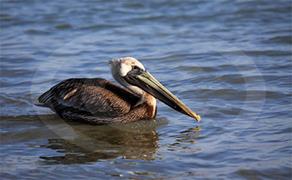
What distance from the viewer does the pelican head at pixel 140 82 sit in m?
6.21

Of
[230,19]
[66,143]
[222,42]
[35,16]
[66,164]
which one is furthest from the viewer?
[35,16]

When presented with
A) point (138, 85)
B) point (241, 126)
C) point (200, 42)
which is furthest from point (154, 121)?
point (200, 42)

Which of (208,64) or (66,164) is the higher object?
(208,64)

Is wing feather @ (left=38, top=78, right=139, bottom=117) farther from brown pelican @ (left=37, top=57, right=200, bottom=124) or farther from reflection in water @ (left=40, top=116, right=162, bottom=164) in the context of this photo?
reflection in water @ (left=40, top=116, right=162, bottom=164)

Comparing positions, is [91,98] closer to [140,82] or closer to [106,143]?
[140,82]

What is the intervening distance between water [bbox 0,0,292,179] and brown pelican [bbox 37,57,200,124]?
0.11m

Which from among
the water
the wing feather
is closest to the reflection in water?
the water

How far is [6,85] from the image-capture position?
24.8 feet

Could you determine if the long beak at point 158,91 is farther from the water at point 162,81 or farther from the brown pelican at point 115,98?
the water at point 162,81

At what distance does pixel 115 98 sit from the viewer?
6.17 metres

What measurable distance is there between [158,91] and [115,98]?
413 mm

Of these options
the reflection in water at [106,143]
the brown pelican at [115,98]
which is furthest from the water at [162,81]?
the brown pelican at [115,98]

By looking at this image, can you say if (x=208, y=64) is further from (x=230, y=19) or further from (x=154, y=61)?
(x=230, y=19)

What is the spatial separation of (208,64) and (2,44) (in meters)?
3.41
